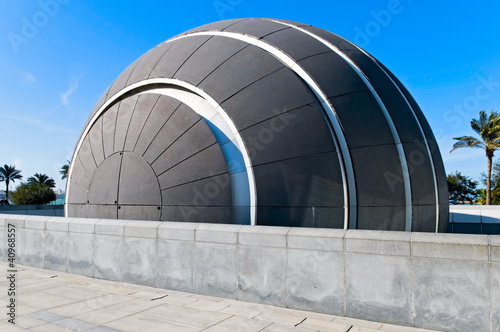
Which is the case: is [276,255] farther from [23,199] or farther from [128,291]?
[23,199]

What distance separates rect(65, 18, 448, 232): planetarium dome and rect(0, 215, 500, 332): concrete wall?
1.43m

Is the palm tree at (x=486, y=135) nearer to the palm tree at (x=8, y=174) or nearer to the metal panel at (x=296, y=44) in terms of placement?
the metal panel at (x=296, y=44)

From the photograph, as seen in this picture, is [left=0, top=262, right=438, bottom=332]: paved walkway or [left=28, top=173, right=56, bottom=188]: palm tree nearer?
[left=0, top=262, right=438, bottom=332]: paved walkway

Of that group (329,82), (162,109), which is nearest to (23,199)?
(162,109)

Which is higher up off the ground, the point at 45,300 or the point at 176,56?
the point at 176,56

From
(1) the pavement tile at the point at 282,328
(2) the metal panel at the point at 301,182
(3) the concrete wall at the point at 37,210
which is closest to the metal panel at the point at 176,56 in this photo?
(2) the metal panel at the point at 301,182

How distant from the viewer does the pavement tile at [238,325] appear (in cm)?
620

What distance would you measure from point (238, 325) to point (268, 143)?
15.1 feet

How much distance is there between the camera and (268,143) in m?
9.76

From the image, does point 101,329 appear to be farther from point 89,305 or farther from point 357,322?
point 357,322

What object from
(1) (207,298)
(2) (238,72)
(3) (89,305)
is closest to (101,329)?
(3) (89,305)

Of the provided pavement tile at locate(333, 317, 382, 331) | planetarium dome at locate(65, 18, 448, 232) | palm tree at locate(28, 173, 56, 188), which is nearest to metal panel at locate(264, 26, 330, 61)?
planetarium dome at locate(65, 18, 448, 232)

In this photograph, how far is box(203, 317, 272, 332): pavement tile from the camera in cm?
620

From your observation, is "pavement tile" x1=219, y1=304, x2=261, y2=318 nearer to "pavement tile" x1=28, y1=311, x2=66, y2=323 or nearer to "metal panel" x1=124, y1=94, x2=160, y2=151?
"pavement tile" x1=28, y1=311, x2=66, y2=323
